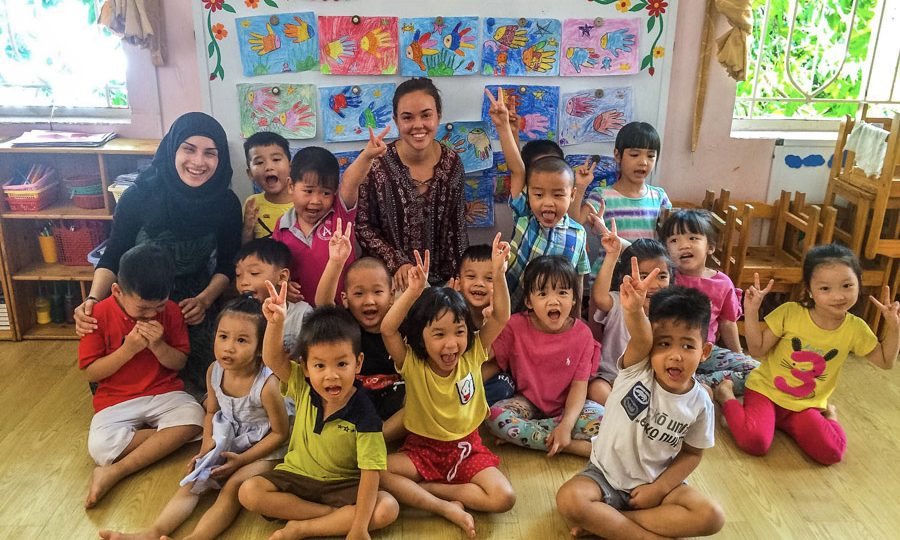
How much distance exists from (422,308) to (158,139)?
1832 millimetres

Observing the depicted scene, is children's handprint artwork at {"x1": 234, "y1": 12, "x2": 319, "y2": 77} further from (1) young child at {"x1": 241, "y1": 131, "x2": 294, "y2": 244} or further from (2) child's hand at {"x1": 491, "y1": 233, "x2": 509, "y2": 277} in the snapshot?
(2) child's hand at {"x1": 491, "y1": 233, "x2": 509, "y2": 277}

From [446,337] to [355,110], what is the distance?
1.33 m

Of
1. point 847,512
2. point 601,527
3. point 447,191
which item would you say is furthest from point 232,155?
point 847,512

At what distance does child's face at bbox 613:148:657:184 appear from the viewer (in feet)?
9.53

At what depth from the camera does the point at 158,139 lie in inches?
127

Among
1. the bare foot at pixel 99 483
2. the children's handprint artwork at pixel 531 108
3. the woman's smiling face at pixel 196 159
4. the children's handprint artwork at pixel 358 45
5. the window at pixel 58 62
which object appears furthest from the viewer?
the window at pixel 58 62

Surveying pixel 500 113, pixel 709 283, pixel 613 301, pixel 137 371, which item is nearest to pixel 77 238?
pixel 137 371

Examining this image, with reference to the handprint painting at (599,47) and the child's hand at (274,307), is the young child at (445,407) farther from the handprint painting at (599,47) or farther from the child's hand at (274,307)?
the handprint painting at (599,47)

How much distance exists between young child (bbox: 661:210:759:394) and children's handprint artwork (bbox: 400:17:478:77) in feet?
3.48

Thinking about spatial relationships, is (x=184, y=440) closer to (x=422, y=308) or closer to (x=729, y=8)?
(x=422, y=308)

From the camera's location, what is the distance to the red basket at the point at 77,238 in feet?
10.3

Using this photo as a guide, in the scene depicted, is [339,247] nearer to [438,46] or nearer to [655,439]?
[655,439]

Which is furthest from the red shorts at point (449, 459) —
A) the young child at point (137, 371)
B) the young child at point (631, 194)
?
the young child at point (631, 194)

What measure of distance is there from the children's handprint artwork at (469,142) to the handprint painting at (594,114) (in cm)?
33
